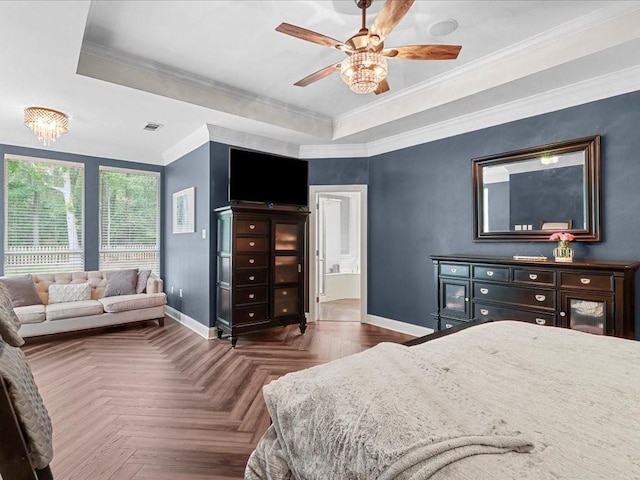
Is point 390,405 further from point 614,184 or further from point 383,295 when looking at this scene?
point 383,295

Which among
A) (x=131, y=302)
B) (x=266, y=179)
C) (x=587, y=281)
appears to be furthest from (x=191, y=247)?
(x=587, y=281)

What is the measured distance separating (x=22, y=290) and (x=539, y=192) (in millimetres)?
5800

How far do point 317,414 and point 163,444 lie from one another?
5.25 feet

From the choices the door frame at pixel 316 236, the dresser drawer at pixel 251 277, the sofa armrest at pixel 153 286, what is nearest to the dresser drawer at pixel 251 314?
the dresser drawer at pixel 251 277

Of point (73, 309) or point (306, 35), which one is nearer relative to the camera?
point (306, 35)

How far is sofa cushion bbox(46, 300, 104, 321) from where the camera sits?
157 inches

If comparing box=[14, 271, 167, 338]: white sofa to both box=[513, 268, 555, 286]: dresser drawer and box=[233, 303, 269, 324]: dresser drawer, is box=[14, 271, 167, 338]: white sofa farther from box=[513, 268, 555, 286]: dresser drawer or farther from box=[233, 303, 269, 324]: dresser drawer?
box=[513, 268, 555, 286]: dresser drawer

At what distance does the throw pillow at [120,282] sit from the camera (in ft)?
15.5

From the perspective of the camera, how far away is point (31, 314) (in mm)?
3877

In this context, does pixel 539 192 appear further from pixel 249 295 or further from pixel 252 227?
pixel 249 295

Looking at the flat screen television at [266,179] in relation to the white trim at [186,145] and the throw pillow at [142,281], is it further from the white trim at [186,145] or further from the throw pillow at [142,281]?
the throw pillow at [142,281]

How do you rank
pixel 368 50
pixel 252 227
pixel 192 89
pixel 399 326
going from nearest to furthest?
1. pixel 368 50
2. pixel 192 89
3. pixel 252 227
4. pixel 399 326

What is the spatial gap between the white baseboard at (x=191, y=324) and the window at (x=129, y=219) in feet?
3.01

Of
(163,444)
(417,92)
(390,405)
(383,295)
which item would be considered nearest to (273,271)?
(383,295)
